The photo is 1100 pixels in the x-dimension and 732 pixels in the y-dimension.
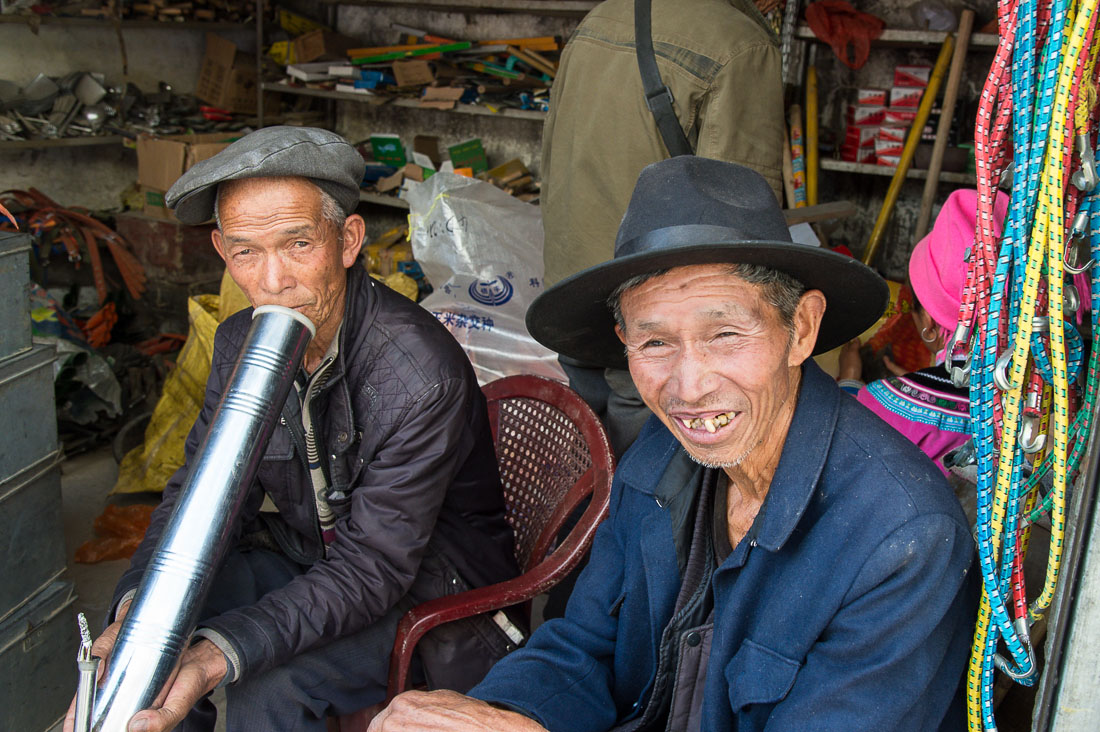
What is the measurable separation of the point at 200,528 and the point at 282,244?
619 millimetres

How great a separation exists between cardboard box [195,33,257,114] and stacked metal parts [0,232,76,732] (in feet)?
12.8

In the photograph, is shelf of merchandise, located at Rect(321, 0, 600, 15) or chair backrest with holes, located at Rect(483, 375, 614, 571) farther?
shelf of merchandise, located at Rect(321, 0, 600, 15)

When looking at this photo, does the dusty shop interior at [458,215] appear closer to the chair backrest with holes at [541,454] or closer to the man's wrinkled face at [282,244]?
the man's wrinkled face at [282,244]

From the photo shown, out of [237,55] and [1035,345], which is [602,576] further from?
[237,55]

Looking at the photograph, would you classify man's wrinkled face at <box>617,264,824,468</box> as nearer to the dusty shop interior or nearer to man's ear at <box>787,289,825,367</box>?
man's ear at <box>787,289,825,367</box>

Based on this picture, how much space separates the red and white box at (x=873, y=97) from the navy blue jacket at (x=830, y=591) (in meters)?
3.62

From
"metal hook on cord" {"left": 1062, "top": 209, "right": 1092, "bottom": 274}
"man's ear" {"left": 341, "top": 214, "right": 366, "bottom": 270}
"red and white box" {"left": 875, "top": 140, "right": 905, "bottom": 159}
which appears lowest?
"man's ear" {"left": 341, "top": 214, "right": 366, "bottom": 270}

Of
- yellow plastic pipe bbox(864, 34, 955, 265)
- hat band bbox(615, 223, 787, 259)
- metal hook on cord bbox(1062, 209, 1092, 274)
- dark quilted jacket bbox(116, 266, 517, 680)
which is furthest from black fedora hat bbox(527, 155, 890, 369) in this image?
yellow plastic pipe bbox(864, 34, 955, 265)

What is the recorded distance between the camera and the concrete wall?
481cm

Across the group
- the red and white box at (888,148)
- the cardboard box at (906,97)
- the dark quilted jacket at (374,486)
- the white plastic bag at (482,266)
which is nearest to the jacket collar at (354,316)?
the dark quilted jacket at (374,486)

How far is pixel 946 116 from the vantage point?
4.19 metres

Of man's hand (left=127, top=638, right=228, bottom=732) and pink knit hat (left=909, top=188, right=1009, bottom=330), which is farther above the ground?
pink knit hat (left=909, top=188, right=1009, bottom=330)

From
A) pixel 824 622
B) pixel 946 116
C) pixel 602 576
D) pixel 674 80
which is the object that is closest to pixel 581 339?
pixel 602 576

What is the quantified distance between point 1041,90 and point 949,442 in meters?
0.97
